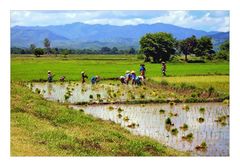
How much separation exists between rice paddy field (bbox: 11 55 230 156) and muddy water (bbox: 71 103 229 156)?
0.05ft

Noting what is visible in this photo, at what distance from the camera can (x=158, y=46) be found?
10680mm

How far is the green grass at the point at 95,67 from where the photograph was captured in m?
10.5

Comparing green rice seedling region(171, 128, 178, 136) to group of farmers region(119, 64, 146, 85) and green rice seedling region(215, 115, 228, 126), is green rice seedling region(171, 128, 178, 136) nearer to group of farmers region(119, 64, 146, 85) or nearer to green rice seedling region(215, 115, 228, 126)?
green rice seedling region(215, 115, 228, 126)

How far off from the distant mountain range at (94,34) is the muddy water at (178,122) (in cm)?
143

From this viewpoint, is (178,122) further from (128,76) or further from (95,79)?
(95,79)

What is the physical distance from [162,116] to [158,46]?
1469 mm

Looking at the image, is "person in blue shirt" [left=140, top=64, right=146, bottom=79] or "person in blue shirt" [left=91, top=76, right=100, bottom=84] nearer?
"person in blue shirt" [left=140, top=64, right=146, bottom=79]

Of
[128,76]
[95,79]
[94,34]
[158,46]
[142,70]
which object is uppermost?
[94,34]

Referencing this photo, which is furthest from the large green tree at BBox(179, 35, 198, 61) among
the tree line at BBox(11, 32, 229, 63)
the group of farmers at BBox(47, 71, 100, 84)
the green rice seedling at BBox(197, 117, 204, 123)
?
the group of farmers at BBox(47, 71, 100, 84)

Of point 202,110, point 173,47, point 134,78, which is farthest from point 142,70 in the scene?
point 202,110

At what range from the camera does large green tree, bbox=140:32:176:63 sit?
33.8 ft
